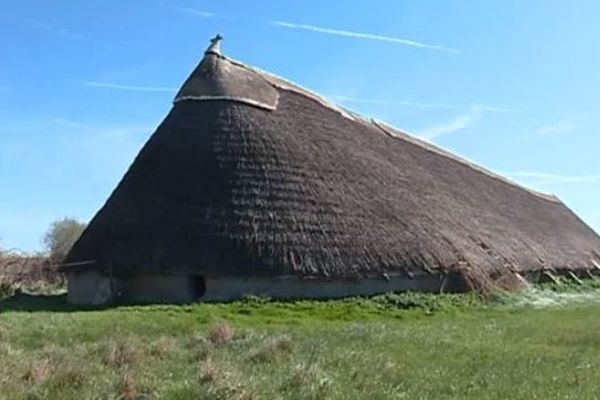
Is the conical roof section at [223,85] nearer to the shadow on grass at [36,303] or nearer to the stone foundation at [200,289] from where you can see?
the stone foundation at [200,289]

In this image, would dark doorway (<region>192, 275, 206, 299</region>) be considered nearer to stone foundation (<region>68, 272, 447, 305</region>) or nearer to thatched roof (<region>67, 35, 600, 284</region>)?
stone foundation (<region>68, 272, 447, 305</region>)

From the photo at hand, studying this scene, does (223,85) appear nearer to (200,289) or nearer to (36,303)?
(200,289)

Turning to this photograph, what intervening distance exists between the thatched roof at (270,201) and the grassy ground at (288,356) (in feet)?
9.38

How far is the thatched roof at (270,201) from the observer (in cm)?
2598

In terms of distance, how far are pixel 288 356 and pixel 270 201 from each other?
14.4 metres

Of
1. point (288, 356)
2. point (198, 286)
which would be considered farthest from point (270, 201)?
point (288, 356)

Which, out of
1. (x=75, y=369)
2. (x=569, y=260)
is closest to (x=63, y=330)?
(x=75, y=369)

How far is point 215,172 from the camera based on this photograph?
27.8m

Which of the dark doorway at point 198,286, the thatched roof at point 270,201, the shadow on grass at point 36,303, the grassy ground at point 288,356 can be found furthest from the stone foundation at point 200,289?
the grassy ground at point 288,356

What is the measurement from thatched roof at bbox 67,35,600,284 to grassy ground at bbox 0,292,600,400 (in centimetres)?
286

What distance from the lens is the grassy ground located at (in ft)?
32.6

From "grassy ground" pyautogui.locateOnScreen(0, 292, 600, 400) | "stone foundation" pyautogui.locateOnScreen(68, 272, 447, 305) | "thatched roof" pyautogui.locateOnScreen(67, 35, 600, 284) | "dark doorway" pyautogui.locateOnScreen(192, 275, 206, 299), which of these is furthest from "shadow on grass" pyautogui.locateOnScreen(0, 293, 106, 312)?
"dark doorway" pyautogui.locateOnScreen(192, 275, 206, 299)

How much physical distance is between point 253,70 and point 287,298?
1235 centimetres

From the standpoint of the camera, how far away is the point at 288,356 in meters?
13.0
